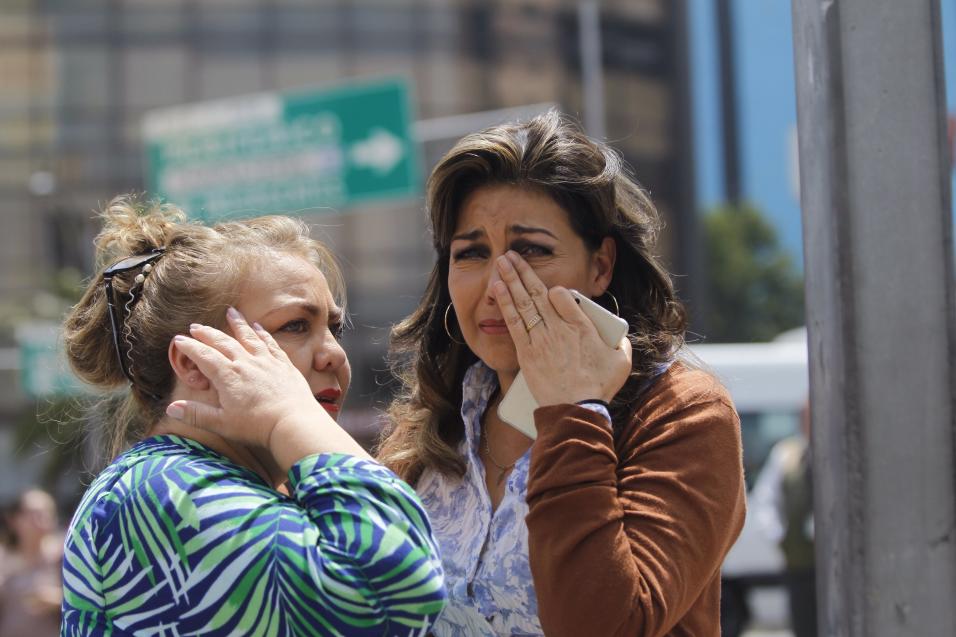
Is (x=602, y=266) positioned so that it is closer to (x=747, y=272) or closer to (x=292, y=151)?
(x=292, y=151)

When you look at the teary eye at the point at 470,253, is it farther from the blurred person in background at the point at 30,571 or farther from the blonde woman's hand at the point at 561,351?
the blurred person in background at the point at 30,571

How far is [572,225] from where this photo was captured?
225cm

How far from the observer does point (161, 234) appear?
216 cm

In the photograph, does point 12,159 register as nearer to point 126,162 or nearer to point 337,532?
point 126,162

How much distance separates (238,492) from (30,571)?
5.28m

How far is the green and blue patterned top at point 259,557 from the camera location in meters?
1.62

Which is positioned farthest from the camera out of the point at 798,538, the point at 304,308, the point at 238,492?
the point at 798,538

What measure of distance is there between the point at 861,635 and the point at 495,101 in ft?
101

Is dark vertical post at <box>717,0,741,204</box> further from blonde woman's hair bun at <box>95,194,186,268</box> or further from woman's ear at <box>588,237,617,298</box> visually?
blonde woman's hair bun at <box>95,194,186,268</box>

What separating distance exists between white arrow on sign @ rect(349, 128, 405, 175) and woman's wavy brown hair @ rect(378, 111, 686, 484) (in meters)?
9.10

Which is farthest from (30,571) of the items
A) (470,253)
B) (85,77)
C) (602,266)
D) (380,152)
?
(85,77)

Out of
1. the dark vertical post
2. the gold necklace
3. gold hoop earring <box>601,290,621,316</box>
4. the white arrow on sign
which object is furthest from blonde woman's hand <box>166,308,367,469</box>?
the dark vertical post

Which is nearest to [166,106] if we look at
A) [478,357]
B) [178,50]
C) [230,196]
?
[178,50]

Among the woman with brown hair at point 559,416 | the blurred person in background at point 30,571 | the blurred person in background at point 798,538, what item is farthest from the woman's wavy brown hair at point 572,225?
the blurred person in background at point 798,538
